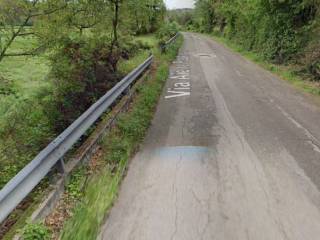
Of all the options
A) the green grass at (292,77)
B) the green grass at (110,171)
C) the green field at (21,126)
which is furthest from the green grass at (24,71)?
the green grass at (292,77)

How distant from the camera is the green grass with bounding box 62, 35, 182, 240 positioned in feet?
10.1

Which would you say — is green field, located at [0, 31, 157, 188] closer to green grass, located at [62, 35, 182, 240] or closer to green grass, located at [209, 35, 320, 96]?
green grass, located at [62, 35, 182, 240]

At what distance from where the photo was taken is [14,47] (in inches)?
198

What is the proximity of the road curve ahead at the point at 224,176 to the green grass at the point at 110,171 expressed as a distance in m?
0.13

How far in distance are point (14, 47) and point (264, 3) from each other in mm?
15164

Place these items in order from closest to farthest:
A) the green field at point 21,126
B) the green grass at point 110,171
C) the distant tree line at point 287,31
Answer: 1. the green grass at point 110,171
2. the green field at point 21,126
3. the distant tree line at point 287,31

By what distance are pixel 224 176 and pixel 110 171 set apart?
1.67 metres

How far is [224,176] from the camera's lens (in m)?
4.18

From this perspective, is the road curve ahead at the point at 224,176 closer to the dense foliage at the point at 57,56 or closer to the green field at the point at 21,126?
the green field at the point at 21,126

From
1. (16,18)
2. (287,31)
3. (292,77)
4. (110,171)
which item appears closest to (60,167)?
(110,171)

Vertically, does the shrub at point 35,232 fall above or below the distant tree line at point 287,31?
below

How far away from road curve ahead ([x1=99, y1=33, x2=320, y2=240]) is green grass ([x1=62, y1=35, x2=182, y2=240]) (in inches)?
5.2

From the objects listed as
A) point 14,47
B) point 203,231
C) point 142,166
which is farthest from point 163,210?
point 14,47

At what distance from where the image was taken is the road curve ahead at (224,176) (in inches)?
124
